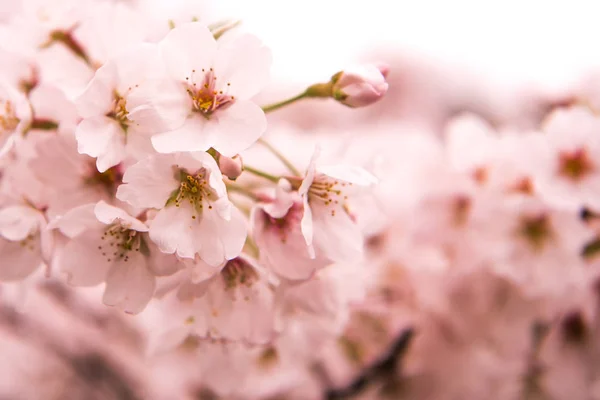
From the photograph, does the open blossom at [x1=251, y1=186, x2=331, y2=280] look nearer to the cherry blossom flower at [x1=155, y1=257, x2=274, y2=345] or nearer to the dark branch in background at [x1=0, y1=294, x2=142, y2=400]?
the cherry blossom flower at [x1=155, y1=257, x2=274, y2=345]

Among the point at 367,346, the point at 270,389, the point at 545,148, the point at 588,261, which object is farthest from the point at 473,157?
the point at 270,389

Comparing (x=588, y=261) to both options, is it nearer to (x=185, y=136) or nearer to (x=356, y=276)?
(x=356, y=276)

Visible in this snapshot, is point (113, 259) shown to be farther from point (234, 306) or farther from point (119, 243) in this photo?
point (234, 306)

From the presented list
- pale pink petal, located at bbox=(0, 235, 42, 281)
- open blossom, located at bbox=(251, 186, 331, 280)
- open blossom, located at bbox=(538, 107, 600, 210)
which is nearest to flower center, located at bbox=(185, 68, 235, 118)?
open blossom, located at bbox=(251, 186, 331, 280)

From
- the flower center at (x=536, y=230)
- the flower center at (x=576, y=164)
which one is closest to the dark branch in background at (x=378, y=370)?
the flower center at (x=536, y=230)

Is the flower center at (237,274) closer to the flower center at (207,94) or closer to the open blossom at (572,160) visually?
the flower center at (207,94)
